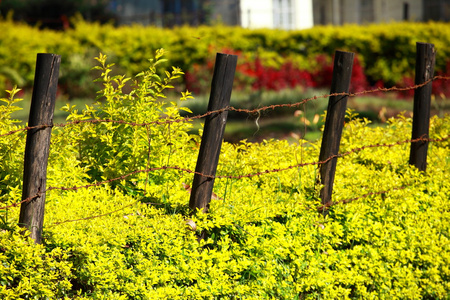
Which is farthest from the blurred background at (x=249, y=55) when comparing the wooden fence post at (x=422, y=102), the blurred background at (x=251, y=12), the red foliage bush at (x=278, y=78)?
the wooden fence post at (x=422, y=102)

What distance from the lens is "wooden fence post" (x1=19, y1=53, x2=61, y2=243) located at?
2.76m

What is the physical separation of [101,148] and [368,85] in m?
12.0

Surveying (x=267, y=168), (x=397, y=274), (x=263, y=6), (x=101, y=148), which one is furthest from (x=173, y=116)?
(x=263, y=6)

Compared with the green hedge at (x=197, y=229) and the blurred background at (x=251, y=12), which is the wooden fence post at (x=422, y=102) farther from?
the blurred background at (x=251, y=12)

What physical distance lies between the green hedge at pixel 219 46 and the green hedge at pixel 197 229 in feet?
33.2

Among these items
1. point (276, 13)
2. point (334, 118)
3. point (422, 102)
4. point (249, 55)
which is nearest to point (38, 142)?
point (334, 118)

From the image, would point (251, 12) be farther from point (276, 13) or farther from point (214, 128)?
point (214, 128)

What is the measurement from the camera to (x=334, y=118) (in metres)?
3.69

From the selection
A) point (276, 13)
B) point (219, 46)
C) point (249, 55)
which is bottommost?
point (249, 55)

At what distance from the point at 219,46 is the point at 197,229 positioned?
37.5ft

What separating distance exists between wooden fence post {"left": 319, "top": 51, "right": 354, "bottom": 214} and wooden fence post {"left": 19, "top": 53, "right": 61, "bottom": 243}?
189 centimetres

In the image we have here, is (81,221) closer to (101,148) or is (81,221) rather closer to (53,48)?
(101,148)

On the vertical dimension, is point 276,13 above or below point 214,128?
above

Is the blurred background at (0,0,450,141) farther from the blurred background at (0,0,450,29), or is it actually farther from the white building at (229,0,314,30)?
the blurred background at (0,0,450,29)
